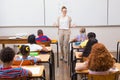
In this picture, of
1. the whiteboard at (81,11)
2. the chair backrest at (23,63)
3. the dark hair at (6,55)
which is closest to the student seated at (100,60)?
the dark hair at (6,55)

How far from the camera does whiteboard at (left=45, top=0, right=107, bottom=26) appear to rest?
881 cm

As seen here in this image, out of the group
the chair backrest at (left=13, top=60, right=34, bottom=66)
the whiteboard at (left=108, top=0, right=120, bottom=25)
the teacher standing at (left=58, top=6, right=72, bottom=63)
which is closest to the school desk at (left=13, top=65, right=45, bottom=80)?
the chair backrest at (left=13, top=60, right=34, bottom=66)

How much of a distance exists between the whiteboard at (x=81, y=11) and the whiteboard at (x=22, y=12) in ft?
0.96

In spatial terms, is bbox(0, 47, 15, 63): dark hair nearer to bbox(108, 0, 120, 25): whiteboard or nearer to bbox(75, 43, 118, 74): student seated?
bbox(75, 43, 118, 74): student seated

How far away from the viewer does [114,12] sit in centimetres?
884

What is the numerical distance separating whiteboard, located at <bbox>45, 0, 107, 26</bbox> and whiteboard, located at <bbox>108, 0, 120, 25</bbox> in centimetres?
16

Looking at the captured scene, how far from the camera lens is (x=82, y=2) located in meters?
8.81

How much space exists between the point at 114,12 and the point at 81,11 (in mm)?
1071

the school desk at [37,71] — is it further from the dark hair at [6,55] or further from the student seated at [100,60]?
→ the student seated at [100,60]

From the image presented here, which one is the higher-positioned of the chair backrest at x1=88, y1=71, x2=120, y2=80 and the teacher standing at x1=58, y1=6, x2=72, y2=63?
the teacher standing at x1=58, y1=6, x2=72, y2=63

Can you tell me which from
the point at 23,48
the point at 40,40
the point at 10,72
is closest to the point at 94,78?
the point at 10,72

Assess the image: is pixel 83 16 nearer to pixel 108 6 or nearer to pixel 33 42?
pixel 108 6

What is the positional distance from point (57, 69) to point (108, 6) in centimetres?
307

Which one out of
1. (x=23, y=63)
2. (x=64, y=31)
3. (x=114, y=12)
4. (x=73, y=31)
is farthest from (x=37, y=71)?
(x=114, y=12)
